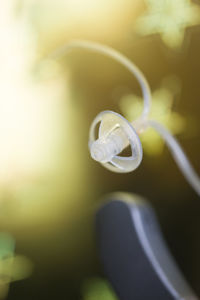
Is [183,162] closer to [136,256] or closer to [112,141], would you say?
[136,256]

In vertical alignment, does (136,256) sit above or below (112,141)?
below

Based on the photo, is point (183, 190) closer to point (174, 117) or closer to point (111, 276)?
point (174, 117)

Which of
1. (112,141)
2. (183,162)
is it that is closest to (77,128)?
(183,162)

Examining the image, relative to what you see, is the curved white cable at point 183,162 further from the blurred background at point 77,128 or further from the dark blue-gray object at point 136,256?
the dark blue-gray object at point 136,256

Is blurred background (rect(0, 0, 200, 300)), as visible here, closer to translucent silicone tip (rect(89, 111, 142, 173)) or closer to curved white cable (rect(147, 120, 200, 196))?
A: curved white cable (rect(147, 120, 200, 196))

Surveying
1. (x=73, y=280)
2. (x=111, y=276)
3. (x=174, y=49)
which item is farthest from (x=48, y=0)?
(x=73, y=280)

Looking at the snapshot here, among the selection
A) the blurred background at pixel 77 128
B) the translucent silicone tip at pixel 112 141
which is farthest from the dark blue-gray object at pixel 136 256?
the translucent silicone tip at pixel 112 141
